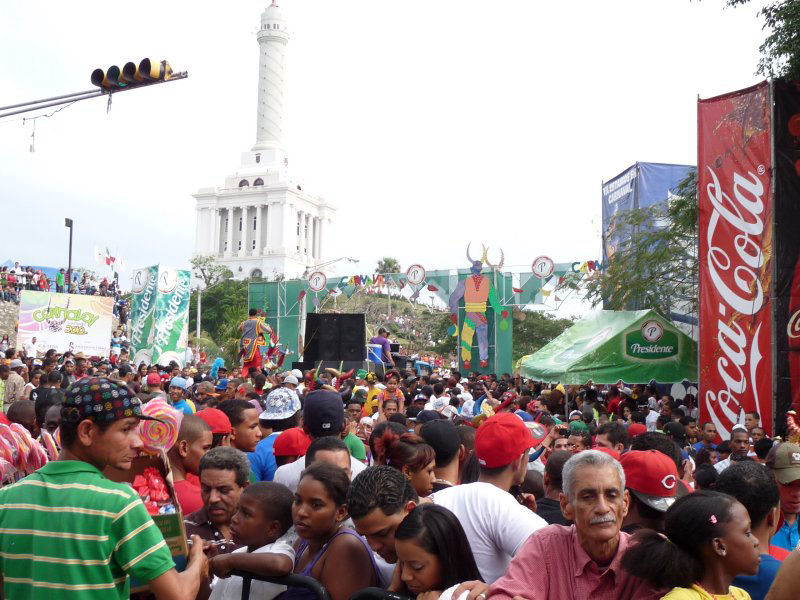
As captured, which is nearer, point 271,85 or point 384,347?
point 384,347

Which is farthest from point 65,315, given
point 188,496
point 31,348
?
point 188,496

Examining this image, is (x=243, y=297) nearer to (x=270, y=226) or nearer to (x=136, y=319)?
(x=270, y=226)

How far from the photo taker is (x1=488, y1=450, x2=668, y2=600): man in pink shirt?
2871 mm

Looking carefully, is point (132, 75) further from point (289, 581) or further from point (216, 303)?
point (216, 303)

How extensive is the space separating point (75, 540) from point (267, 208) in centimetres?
10063

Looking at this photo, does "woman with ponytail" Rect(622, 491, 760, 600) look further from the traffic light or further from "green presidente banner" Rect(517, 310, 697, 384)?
"green presidente banner" Rect(517, 310, 697, 384)

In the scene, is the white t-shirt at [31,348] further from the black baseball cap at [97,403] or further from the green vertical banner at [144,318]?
the black baseball cap at [97,403]

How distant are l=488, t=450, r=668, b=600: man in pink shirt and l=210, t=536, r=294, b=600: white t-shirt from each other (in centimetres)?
92

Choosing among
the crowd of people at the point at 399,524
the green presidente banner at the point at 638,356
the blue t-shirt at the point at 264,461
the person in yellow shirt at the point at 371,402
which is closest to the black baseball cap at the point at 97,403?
the crowd of people at the point at 399,524

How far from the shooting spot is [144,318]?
84.3ft

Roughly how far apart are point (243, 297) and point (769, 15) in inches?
2337

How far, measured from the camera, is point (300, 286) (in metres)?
40.7

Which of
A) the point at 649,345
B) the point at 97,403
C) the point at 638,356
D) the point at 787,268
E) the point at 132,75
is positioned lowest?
the point at 97,403

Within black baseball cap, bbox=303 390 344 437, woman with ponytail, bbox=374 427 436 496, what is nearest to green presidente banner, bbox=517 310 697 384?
black baseball cap, bbox=303 390 344 437
